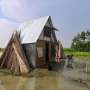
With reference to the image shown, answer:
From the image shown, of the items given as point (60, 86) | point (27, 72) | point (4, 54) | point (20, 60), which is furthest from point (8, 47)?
point (60, 86)

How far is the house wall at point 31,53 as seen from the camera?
2208cm

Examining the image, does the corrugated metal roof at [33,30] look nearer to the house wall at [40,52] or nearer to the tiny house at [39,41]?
the tiny house at [39,41]

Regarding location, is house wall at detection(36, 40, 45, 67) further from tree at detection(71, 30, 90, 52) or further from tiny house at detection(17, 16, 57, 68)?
tree at detection(71, 30, 90, 52)

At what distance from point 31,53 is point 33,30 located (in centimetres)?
273

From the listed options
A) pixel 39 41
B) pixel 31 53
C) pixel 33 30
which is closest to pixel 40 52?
pixel 31 53

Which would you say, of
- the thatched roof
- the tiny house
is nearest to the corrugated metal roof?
the tiny house

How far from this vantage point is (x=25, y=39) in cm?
2327

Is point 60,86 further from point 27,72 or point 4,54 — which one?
point 4,54

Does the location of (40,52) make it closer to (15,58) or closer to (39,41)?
(39,41)

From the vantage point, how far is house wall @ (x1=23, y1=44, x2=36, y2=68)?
869 inches

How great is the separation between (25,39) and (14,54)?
2255mm

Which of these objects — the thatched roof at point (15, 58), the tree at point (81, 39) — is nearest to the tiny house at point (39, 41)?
the thatched roof at point (15, 58)

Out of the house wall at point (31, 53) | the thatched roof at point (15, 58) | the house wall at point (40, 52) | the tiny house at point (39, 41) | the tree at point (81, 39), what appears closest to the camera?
the thatched roof at point (15, 58)

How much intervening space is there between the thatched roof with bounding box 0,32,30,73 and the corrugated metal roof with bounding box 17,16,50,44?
1.22 m
